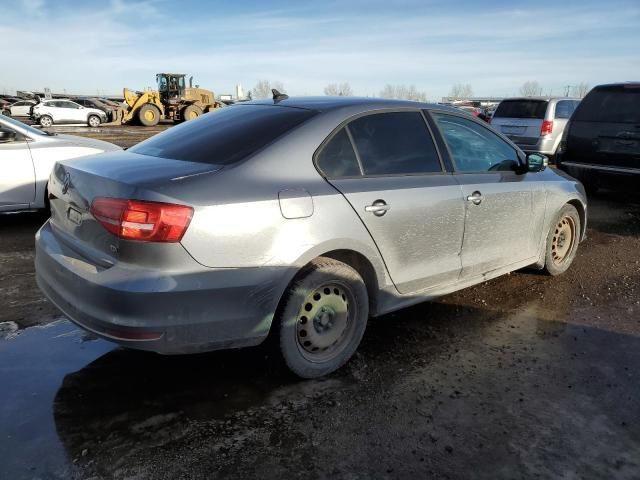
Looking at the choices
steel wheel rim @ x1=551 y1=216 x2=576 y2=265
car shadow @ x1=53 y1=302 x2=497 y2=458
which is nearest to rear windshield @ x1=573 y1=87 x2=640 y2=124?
steel wheel rim @ x1=551 y1=216 x2=576 y2=265

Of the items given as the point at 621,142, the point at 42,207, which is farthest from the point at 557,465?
the point at 621,142

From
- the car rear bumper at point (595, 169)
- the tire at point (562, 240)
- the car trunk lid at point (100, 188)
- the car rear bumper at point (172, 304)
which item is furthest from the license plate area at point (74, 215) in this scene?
the car rear bumper at point (595, 169)

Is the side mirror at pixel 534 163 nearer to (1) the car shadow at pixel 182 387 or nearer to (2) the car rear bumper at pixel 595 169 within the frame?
(1) the car shadow at pixel 182 387

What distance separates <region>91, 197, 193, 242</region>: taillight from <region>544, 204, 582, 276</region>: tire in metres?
3.53

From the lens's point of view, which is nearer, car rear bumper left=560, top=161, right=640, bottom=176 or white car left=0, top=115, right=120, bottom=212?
white car left=0, top=115, right=120, bottom=212

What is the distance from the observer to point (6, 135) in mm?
6488

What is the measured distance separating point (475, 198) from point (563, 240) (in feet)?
5.98

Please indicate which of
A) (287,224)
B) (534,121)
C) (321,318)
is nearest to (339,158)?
(287,224)

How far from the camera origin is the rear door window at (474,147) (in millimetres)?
3959

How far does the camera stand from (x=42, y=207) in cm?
665

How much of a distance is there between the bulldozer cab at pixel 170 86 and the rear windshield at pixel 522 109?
79.3 feet

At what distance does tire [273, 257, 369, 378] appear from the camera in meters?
3.01

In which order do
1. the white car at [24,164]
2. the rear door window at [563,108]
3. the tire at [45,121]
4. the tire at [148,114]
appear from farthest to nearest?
the tire at [148,114]
the tire at [45,121]
the rear door window at [563,108]
the white car at [24,164]

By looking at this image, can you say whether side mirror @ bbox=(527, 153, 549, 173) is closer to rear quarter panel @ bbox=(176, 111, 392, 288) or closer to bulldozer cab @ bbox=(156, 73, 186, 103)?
rear quarter panel @ bbox=(176, 111, 392, 288)
